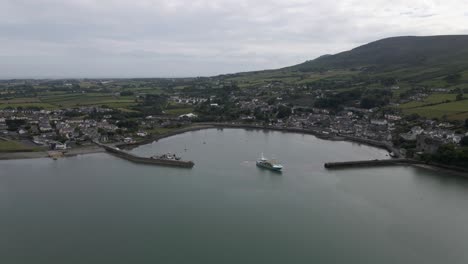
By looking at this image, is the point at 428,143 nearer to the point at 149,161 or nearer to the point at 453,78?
the point at 149,161

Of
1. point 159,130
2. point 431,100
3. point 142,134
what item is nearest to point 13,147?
point 142,134

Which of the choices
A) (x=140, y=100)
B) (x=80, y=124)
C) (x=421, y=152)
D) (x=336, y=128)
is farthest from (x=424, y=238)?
(x=140, y=100)

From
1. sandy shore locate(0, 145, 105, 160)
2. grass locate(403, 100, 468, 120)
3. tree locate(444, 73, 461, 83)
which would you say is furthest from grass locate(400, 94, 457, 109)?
sandy shore locate(0, 145, 105, 160)

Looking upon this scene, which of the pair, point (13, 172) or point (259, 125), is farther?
point (259, 125)

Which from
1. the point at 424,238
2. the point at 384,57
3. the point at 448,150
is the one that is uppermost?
the point at 384,57

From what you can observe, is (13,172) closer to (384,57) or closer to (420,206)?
(420,206)

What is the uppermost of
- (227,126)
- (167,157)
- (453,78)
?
(453,78)

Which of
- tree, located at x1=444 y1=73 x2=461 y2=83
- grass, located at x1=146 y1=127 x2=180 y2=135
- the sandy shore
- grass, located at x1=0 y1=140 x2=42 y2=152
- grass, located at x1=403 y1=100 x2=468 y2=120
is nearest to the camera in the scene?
the sandy shore

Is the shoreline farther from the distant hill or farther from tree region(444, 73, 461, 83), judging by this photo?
the distant hill
